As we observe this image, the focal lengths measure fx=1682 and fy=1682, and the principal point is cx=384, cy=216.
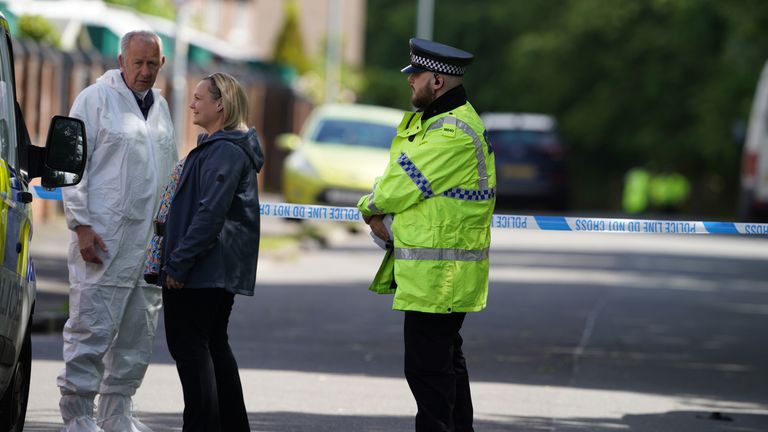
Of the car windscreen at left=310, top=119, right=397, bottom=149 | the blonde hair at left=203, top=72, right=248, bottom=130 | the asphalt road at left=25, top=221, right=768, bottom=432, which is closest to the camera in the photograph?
→ the blonde hair at left=203, top=72, right=248, bottom=130

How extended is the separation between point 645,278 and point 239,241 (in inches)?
493

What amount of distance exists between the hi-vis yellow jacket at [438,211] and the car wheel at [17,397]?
153 cm

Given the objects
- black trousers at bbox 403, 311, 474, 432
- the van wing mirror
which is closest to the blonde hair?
the van wing mirror

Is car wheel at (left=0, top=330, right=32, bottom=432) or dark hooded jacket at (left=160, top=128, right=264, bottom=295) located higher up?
dark hooded jacket at (left=160, top=128, right=264, bottom=295)

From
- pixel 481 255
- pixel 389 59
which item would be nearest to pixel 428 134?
pixel 481 255

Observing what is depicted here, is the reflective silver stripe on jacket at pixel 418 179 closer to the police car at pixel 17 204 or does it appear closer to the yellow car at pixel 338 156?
the police car at pixel 17 204

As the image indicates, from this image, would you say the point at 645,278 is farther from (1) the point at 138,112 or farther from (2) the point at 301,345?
(1) the point at 138,112

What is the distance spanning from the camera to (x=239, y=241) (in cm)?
697

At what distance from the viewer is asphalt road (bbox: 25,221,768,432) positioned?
8938 mm

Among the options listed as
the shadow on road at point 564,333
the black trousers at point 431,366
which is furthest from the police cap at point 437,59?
the shadow on road at point 564,333

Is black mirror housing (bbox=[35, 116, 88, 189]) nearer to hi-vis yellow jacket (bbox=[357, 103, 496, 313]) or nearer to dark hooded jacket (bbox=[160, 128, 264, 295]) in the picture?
dark hooded jacket (bbox=[160, 128, 264, 295])

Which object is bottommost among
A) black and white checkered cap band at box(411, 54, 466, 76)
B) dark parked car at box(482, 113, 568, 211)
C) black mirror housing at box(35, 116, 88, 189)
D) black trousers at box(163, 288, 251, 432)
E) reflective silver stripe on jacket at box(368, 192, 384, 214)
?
dark parked car at box(482, 113, 568, 211)

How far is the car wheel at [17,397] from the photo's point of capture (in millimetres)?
6648

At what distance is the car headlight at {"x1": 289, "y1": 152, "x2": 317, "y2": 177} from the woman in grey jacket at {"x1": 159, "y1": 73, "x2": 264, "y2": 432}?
1528 cm
